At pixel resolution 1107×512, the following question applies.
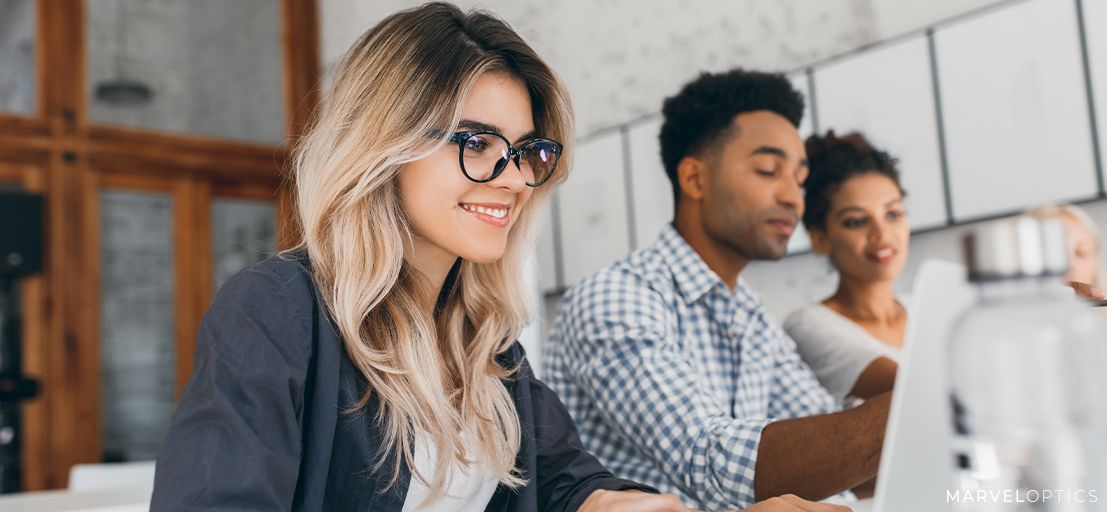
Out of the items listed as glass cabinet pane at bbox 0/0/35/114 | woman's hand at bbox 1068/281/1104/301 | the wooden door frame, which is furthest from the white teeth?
glass cabinet pane at bbox 0/0/35/114

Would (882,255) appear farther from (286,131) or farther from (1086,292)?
(286,131)

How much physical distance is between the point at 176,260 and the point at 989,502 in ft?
13.9

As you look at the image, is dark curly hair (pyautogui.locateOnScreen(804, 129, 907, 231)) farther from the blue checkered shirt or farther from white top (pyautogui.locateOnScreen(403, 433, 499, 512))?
white top (pyautogui.locateOnScreen(403, 433, 499, 512))

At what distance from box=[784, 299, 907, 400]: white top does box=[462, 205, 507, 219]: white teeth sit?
93cm

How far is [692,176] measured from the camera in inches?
93.3

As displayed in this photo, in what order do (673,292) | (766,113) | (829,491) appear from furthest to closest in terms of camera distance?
(766,113), (673,292), (829,491)

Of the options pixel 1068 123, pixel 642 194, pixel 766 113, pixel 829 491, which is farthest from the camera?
pixel 642 194

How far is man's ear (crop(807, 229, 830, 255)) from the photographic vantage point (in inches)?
85.9

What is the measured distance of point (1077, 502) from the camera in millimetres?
563

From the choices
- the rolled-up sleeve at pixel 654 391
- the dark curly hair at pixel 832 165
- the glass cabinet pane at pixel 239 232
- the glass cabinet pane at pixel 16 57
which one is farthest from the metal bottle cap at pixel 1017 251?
the glass cabinet pane at pixel 16 57

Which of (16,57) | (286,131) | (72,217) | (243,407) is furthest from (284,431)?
(286,131)

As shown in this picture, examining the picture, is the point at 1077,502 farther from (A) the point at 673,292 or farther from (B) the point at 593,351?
(A) the point at 673,292

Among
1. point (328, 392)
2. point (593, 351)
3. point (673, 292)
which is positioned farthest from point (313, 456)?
point (673, 292)

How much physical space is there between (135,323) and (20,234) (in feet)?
2.00
